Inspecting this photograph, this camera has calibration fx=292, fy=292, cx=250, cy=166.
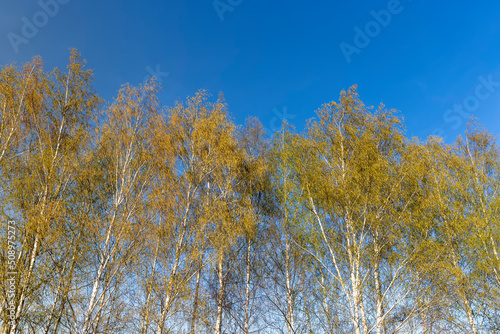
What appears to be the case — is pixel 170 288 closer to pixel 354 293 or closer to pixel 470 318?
pixel 354 293

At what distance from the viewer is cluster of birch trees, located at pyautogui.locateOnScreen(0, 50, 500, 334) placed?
746 cm

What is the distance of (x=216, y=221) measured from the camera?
30.6ft

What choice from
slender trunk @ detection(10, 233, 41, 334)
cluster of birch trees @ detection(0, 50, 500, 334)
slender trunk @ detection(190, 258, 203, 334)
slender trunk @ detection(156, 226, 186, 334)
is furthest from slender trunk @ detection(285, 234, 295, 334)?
slender trunk @ detection(10, 233, 41, 334)

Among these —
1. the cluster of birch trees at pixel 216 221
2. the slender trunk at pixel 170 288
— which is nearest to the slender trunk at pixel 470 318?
the cluster of birch trees at pixel 216 221

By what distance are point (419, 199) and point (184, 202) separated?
23.6 ft

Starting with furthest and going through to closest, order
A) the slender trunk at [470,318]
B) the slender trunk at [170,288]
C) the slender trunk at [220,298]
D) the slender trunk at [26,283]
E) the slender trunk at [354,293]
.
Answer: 1. the slender trunk at [470,318]
2. the slender trunk at [220,298]
3. the slender trunk at [170,288]
4. the slender trunk at [354,293]
5. the slender trunk at [26,283]

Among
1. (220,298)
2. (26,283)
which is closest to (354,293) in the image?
(220,298)

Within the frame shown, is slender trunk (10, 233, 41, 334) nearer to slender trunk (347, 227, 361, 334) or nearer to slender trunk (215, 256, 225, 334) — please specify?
slender trunk (215, 256, 225, 334)

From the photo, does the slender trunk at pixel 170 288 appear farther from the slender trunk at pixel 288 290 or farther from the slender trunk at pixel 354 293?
the slender trunk at pixel 354 293

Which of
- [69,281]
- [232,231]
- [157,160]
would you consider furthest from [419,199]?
[69,281]

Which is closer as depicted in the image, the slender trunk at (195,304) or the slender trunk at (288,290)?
the slender trunk at (195,304)

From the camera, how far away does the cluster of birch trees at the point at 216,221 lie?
746 cm

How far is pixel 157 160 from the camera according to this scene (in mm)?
9484

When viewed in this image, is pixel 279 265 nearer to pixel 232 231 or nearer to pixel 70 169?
pixel 232 231
